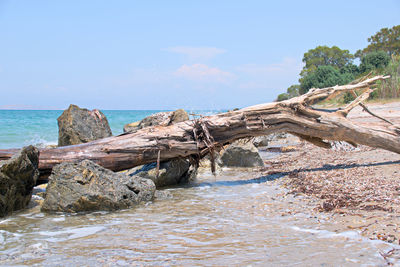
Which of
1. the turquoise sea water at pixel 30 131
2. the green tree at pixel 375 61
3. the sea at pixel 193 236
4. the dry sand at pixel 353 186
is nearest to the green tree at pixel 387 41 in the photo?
the green tree at pixel 375 61

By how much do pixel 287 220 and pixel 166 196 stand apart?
8.41 feet

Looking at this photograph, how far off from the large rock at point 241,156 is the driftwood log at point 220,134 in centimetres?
196

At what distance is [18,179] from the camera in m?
5.34

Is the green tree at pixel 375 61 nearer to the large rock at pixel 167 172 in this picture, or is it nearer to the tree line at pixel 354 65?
the tree line at pixel 354 65

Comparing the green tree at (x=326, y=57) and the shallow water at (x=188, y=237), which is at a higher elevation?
the green tree at (x=326, y=57)

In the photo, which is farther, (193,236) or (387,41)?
(387,41)

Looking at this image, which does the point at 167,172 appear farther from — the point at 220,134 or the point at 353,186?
the point at 353,186

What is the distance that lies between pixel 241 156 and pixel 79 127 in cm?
643

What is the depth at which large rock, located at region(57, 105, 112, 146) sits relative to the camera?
1251 centimetres

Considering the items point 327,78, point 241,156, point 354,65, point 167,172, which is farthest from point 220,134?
point 354,65

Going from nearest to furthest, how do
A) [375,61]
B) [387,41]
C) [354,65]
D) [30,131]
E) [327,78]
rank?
[30,131]
[375,61]
[327,78]
[354,65]
[387,41]

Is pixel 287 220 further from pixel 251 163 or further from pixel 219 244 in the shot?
pixel 251 163

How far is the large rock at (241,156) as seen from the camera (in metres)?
9.74

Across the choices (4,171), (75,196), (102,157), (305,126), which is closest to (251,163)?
(305,126)
